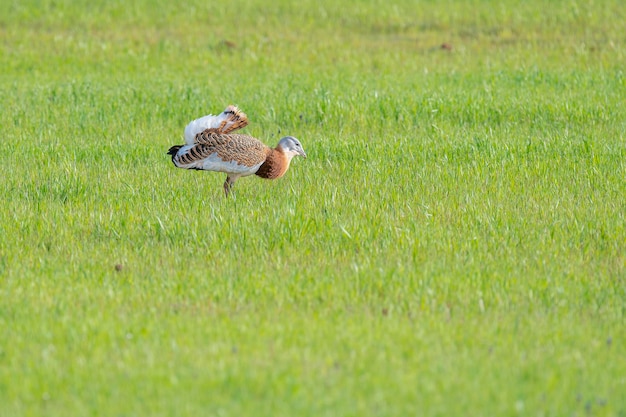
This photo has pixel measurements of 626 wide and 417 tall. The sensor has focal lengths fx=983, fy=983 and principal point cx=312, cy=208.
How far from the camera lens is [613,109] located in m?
14.0

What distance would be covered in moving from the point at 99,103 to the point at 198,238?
22.8 ft

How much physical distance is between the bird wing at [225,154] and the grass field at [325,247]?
1.18 ft

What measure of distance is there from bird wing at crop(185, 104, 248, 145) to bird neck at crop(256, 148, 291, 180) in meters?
0.54

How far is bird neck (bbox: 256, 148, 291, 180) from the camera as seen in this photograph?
385 inches

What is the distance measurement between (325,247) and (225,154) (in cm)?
185

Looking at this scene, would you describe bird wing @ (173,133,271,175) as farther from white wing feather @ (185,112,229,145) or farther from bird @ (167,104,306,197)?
white wing feather @ (185,112,229,145)

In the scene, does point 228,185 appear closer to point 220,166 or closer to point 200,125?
point 220,166

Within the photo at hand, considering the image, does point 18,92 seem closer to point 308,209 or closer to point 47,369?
point 308,209

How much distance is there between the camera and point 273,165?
9812 mm

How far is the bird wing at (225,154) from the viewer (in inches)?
376

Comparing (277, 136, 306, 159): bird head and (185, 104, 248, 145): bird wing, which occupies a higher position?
(185, 104, 248, 145): bird wing

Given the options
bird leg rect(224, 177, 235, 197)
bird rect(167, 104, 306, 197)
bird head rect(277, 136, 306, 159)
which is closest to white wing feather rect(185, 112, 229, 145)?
bird rect(167, 104, 306, 197)

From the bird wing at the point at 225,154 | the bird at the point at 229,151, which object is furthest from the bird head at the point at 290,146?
the bird wing at the point at 225,154

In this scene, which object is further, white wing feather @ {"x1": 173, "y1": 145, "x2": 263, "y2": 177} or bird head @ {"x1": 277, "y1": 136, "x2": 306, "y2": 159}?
bird head @ {"x1": 277, "y1": 136, "x2": 306, "y2": 159}
